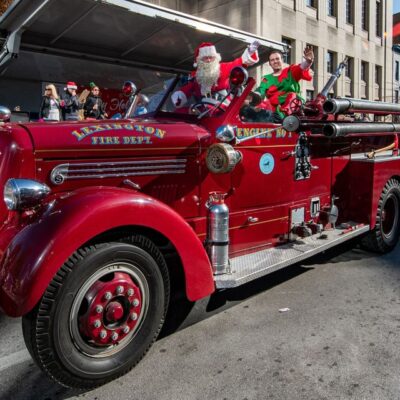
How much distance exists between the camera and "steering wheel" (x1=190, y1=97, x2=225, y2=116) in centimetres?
338

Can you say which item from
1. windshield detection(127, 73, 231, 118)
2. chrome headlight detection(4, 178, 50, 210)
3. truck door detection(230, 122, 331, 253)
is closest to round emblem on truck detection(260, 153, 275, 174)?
truck door detection(230, 122, 331, 253)

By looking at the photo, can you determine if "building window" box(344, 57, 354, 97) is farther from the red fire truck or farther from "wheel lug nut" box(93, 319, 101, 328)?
"wheel lug nut" box(93, 319, 101, 328)

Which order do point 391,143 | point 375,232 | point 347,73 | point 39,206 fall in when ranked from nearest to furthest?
point 39,206 → point 375,232 → point 391,143 → point 347,73

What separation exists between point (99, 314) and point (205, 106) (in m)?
1.88

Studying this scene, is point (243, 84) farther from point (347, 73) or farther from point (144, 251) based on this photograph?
point (347, 73)

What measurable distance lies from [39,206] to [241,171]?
1.62 metres

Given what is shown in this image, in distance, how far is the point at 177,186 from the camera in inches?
120

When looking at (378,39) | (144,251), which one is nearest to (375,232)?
(144,251)

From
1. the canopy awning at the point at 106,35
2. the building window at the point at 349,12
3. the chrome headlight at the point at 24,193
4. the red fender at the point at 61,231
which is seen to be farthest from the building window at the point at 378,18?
the chrome headlight at the point at 24,193

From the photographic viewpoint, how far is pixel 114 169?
2748 mm

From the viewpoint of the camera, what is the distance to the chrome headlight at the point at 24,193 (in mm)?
2197

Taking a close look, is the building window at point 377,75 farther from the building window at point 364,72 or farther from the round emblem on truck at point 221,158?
the round emblem on truck at point 221,158

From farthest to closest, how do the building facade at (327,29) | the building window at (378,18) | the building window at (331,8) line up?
1. the building window at (378,18)
2. the building window at (331,8)
3. the building facade at (327,29)

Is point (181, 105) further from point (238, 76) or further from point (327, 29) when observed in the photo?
point (327, 29)
